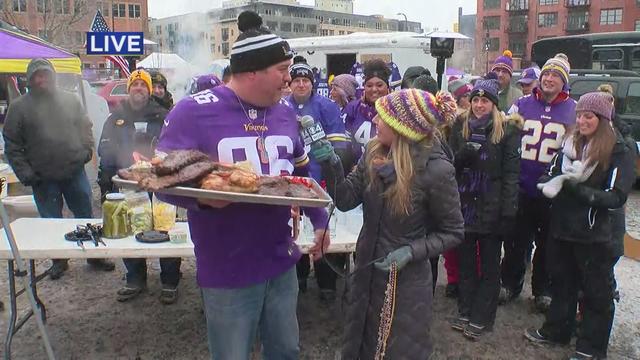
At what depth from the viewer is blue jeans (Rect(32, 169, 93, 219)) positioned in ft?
17.7

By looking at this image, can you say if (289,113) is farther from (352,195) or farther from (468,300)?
(468,300)

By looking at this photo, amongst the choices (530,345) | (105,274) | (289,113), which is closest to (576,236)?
(530,345)

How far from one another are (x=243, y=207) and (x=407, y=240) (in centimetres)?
106

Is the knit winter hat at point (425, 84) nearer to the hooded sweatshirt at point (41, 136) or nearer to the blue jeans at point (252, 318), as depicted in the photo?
the blue jeans at point (252, 318)

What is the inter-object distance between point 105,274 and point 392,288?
12.7ft

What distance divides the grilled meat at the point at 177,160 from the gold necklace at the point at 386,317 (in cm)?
127

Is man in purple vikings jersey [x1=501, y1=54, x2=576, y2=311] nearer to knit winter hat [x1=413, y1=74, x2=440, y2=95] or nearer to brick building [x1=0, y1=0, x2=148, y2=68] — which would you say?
knit winter hat [x1=413, y1=74, x2=440, y2=95]

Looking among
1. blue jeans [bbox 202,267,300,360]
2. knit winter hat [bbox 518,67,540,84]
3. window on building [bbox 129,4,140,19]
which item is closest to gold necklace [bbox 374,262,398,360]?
blue jeans [bbox 202,267,300,360]

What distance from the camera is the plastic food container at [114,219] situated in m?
3.80

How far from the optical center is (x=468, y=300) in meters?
4.39

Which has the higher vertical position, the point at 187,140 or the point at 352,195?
the point at 187,140

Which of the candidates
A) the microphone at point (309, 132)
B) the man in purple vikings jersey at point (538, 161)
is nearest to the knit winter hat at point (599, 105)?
the man in purple vikings jersey at point (538, 161)

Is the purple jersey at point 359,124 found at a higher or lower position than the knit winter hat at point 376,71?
lower

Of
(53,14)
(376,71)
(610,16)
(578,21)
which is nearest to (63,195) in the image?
(376,71)
